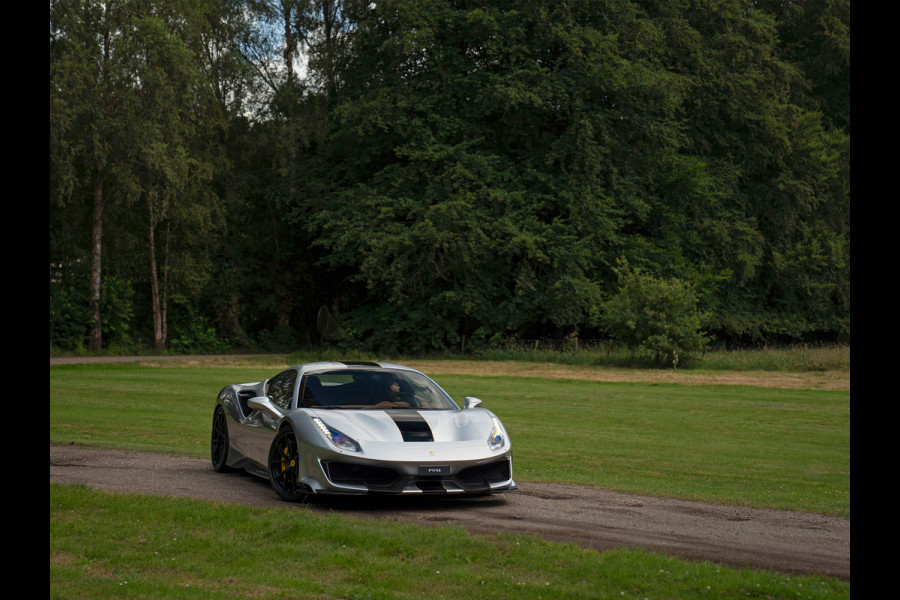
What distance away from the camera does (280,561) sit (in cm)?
724

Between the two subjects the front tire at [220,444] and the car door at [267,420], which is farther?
the front tire at [220,444]

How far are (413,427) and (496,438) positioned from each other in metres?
0.98

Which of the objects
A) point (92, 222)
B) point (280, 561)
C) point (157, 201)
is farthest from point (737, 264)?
point (280, 561)

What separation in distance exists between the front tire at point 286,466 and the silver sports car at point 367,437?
0.01 metres

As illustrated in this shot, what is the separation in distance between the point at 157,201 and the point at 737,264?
99.8 feet

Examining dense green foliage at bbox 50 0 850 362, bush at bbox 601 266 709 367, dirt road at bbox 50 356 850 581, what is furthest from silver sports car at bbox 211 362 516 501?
dense green foliage at bbox 50 0 850 362

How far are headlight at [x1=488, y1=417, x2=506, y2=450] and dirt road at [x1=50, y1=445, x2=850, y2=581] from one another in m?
0.63

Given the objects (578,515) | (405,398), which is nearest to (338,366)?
(405,398)

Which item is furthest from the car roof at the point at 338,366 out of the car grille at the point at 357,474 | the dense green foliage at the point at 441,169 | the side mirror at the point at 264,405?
the dense green foliage at the point at 441,169

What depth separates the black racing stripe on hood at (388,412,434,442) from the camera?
32.8 ft

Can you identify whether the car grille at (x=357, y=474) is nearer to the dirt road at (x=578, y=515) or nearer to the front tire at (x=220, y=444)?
the dirt road at (x=578, y=515)

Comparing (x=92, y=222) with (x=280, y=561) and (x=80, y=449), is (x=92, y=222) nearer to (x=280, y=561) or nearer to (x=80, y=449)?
(x=80, y=449)

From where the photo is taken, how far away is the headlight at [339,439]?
31.9 ft

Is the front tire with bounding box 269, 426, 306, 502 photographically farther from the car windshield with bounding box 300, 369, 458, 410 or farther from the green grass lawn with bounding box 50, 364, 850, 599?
the green grass lawn with bounding box 50, 364, 850, 599
